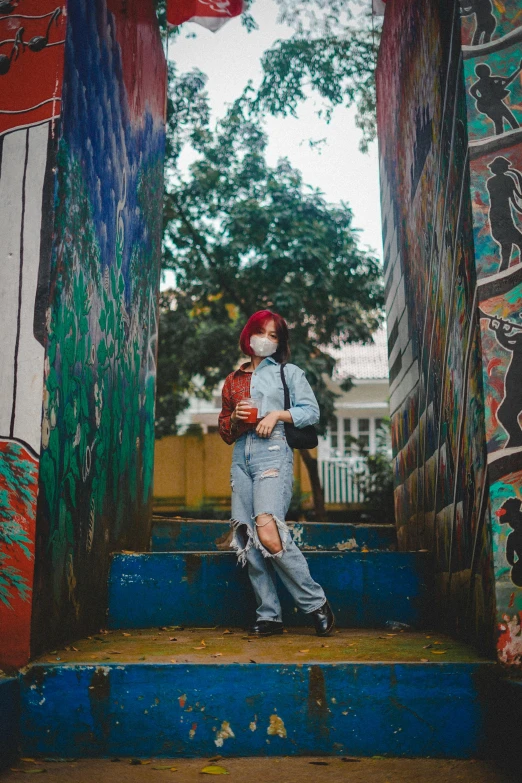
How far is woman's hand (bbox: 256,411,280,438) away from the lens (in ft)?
11.2

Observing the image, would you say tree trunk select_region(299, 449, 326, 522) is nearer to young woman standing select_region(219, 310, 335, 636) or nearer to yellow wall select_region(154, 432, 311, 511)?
yellow wall select_region(154, 432, 311, 511)

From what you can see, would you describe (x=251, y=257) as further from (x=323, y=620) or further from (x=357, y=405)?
(x=357, y=405)

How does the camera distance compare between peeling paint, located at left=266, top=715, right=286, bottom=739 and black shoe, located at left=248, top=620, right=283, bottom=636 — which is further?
black shoe, located at left=248, top=620, right=283, bottom=636

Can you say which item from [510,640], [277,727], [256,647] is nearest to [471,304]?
[510,640]

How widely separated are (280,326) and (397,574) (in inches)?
57.9

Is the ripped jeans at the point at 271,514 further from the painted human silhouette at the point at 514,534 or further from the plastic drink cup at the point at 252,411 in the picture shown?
the painted human silhouette at the point at 514,534

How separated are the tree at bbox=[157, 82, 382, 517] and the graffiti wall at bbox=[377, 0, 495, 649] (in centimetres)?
552

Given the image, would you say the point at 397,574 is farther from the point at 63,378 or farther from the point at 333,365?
the point at 333,365

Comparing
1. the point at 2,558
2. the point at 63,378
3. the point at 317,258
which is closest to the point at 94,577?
the point at 2,558

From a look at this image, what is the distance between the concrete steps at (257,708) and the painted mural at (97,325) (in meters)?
0.30

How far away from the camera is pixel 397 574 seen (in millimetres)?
3561

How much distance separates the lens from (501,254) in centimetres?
275

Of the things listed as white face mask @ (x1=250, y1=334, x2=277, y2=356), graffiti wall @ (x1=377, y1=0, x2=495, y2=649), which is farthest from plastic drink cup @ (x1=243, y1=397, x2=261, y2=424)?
graffiti wall @ (x1=377, y1=0, x2=495, y2=649)

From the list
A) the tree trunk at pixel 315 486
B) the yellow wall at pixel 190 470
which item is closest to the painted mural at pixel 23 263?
the tree trunk at pixel 315 486
